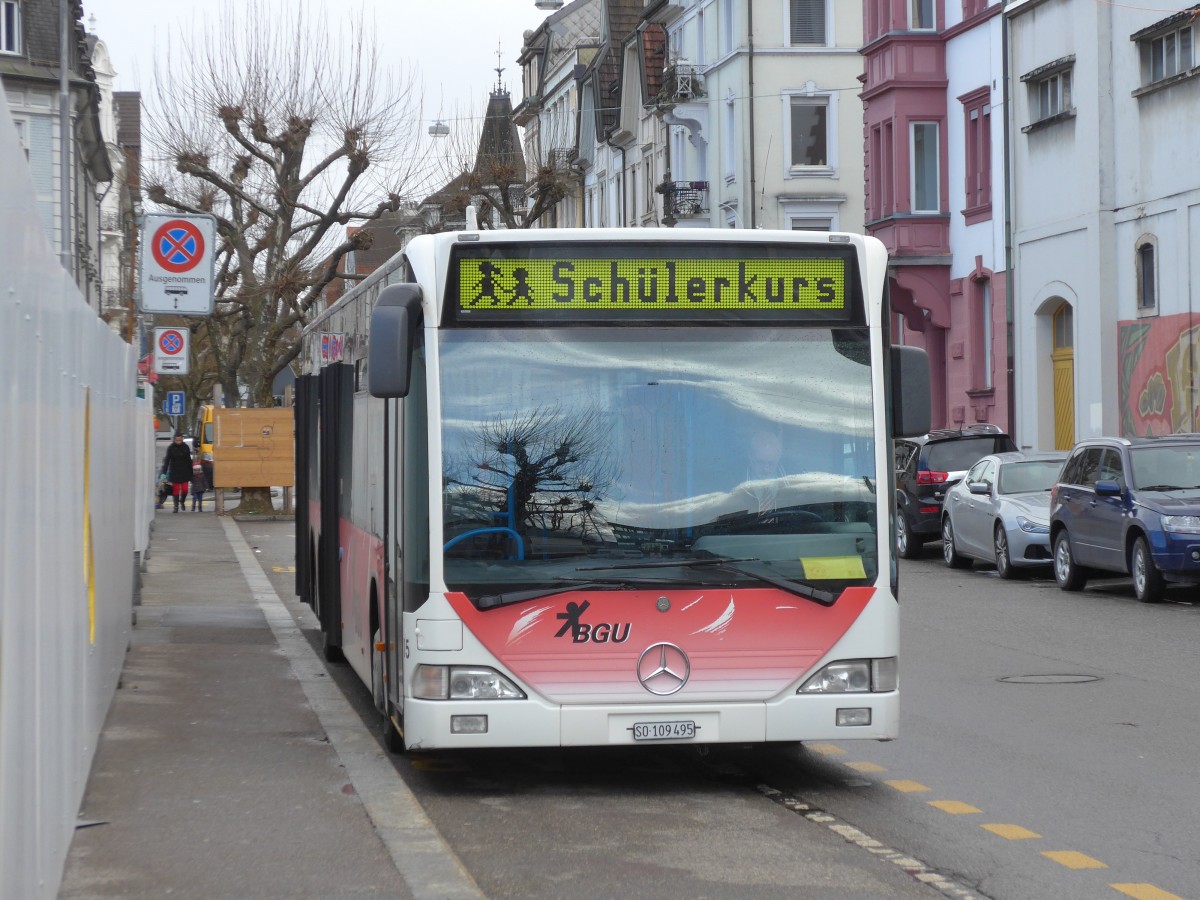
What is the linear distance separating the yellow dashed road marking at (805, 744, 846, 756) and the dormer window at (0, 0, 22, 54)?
53780mm

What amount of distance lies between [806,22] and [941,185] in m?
14.6

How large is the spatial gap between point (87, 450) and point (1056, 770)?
4.78 metres

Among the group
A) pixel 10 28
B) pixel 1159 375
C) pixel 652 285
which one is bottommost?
pixel 652 285

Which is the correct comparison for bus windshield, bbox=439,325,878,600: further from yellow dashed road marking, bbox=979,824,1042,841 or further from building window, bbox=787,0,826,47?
building window, bbox=787,0,826,47

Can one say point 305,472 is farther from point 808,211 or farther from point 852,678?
point 808,211

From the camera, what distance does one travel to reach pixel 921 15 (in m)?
40.3

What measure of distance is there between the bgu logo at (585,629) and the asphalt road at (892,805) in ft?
2.38

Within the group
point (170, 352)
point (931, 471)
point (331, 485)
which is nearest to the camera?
point (331, 485)

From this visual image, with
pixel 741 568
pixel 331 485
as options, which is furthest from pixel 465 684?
pixel 331 485

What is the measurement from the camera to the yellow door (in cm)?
3494

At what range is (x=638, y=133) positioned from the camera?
6538 cm

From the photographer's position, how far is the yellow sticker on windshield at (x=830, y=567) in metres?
8.97

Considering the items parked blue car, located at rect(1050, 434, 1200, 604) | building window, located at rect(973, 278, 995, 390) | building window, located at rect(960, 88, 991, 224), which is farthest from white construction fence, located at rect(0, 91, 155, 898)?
building window, located at rect(973, 278, 995, 390)

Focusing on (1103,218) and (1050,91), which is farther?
(1050,91)
